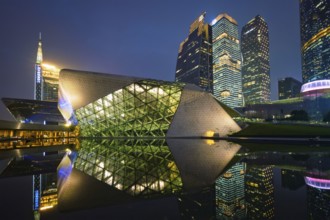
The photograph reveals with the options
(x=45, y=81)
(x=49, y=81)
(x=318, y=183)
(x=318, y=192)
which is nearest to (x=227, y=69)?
(x=49, y=81)

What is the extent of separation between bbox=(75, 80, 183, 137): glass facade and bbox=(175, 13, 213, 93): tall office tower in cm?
12680

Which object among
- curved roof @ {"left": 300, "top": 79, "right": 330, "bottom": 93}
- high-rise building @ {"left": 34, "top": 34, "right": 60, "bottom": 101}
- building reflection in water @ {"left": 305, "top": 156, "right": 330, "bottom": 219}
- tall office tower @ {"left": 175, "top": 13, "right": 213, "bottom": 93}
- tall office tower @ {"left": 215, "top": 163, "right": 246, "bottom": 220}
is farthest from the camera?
tall office tower @ {"left": 175, "top": 13, "right": 213, "bottom": 93}

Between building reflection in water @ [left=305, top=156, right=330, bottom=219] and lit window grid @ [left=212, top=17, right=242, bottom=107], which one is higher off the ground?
lit window grid @ [left=212, top=17, right=242, bottom=107]

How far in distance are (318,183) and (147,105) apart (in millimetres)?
32857

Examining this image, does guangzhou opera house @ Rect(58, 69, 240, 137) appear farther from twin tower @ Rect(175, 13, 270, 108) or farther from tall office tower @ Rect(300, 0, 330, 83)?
twin tower @ Rect(175, 13, 270, 108)

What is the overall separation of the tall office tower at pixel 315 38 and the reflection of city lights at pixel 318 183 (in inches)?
5182

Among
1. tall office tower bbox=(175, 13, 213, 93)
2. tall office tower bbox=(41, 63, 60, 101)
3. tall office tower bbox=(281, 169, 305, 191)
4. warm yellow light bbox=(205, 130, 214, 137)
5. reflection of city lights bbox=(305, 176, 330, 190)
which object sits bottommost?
tall office tower bbox=(281, 169, 305, 191)

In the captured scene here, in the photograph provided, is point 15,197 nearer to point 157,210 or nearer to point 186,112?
point 157,210

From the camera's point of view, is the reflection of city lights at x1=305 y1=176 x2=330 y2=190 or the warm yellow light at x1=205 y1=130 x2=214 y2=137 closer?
the reflection of city lights at x1=305 y1=176 x2=330 y2=190

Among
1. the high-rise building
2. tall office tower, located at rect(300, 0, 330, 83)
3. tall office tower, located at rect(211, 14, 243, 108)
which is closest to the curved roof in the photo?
tall office tower, located at rect(300, 0, 330, 83)

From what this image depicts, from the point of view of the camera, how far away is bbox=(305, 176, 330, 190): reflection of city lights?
7.23m

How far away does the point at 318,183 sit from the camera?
25.0 ft

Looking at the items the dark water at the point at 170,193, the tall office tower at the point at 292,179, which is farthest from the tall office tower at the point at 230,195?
the tall office tower at the point at 292,179

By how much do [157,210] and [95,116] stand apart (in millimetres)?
39243
